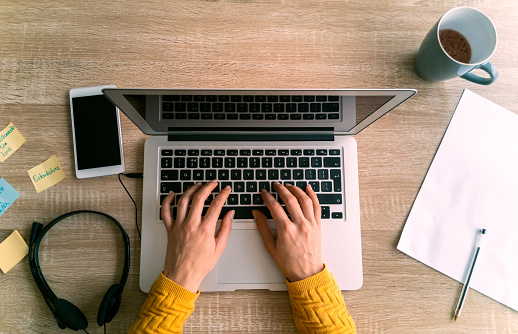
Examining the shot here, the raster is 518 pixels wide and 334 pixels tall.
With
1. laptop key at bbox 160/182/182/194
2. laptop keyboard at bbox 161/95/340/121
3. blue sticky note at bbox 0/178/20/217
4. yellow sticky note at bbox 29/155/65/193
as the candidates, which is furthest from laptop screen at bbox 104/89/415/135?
blue sticky note at bbox 0/178/20/217

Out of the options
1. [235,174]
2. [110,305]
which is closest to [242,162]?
[235,174]

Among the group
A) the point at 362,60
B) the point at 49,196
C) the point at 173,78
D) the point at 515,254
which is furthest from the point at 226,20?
the point at 515,254

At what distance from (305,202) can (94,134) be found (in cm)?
50

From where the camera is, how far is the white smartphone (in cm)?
73

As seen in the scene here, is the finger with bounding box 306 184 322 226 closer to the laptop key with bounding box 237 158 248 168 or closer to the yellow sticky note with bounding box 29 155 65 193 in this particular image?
the laptop key with bounding box 237 158 248 168

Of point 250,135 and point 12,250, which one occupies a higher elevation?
point 250,135

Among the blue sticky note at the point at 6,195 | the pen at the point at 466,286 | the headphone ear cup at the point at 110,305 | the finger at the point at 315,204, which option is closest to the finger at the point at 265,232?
the finger at the point at 315,204

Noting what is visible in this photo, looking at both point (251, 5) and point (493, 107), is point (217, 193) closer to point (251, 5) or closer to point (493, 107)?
point (251, 5)

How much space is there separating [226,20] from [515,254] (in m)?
0.85

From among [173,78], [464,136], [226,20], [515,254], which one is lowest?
[515,254]

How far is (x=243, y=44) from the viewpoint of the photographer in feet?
2.56

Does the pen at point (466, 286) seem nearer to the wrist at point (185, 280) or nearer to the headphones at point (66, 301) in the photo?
the wrist at point (185, 280)

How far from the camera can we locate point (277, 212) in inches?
27.0

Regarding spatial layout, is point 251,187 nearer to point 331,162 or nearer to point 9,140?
point 331,162
